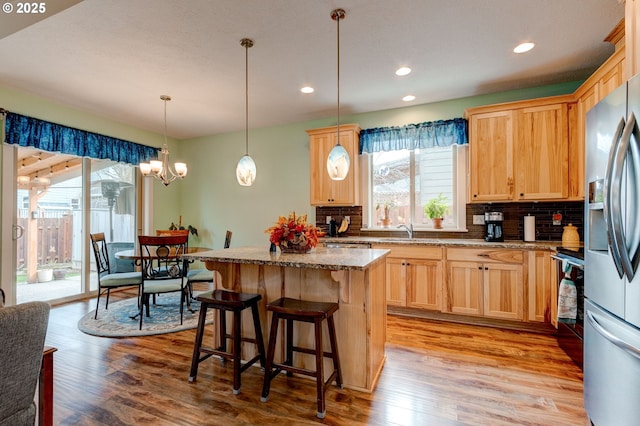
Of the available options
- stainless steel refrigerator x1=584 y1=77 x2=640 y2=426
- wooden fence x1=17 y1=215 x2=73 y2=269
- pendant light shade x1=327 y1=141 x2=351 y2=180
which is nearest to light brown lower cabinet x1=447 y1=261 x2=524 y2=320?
stainless steel refrigerator x1=584 y1=77 x2=640 y2=426

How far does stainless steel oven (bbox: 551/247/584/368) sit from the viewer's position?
7.71 feet

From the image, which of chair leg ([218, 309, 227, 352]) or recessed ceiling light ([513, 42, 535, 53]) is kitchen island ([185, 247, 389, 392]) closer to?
chair leg ([218, 309, 227, 352])

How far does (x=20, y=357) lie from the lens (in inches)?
38.8

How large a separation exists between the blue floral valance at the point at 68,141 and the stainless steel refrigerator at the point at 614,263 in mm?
5479

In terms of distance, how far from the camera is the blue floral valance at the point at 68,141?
144 inches

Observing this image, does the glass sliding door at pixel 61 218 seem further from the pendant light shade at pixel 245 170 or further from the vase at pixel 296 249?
the vase at pixel 296 249

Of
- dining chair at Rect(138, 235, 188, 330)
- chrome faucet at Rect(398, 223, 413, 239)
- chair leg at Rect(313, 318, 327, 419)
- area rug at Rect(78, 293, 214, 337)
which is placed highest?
chrome faucet at Rect(398, 223, 413, 239)

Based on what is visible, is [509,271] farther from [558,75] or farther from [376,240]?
[558,75]

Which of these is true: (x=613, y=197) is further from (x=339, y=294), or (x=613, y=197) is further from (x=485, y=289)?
(x=485, y=289)

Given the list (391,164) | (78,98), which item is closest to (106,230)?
(78,98)

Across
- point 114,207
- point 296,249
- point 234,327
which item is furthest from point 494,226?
point 114,207

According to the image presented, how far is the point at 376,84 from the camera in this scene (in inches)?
140

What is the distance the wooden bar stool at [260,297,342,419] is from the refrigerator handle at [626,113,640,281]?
1518 mm

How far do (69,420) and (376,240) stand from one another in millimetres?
3173
